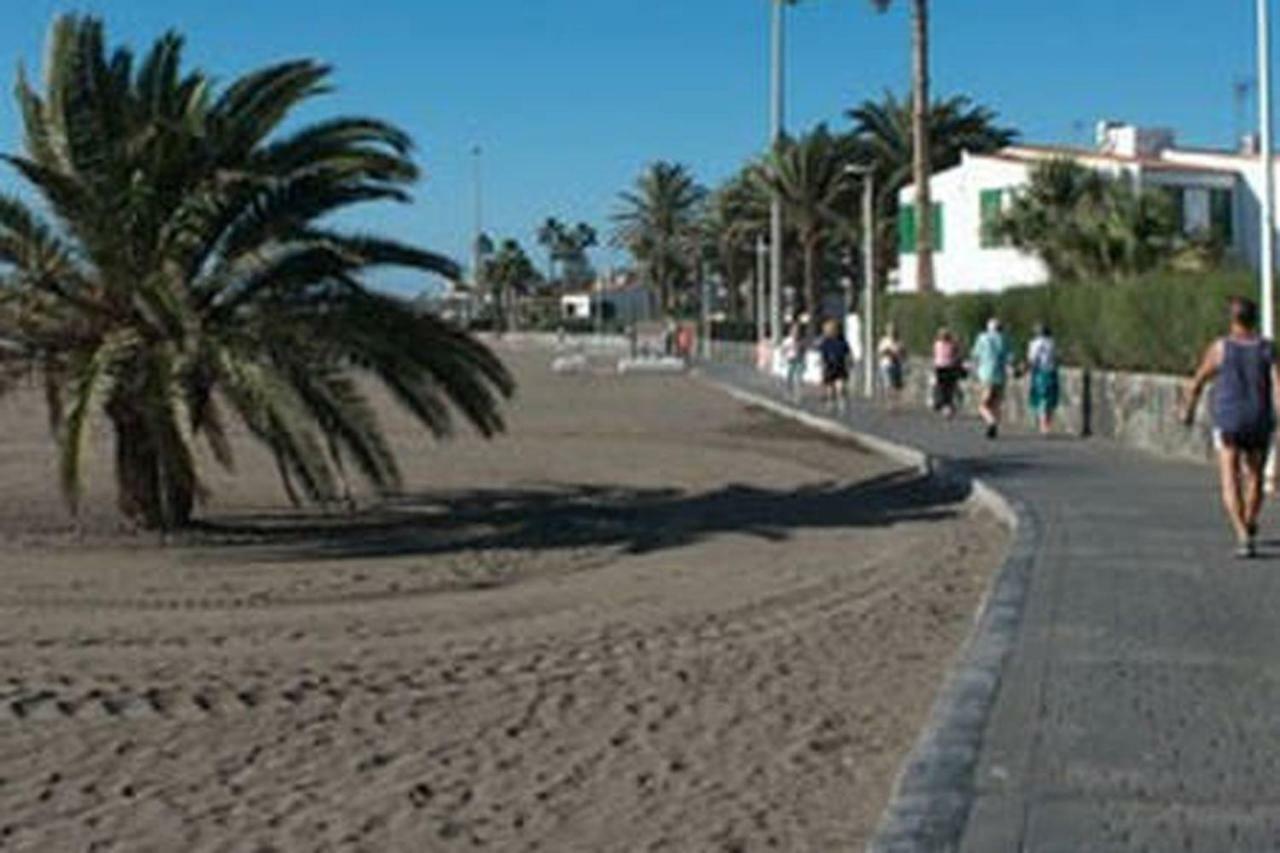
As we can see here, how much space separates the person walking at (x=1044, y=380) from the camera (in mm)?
26797

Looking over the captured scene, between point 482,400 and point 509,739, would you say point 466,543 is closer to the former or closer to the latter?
point 482,400

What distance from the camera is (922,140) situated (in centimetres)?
4438

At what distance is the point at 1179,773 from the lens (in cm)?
Answer: 679

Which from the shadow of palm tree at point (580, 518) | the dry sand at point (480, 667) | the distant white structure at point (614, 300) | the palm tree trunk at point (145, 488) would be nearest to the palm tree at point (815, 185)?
the shadow of palm tree at point (580, 518)

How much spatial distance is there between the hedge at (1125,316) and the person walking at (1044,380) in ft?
3.30

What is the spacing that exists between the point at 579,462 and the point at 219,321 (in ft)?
30.0

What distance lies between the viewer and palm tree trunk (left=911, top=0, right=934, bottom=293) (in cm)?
4469

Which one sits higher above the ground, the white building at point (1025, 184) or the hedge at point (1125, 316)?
the white building at point (1025, 184)

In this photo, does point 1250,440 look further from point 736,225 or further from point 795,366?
point 736,225

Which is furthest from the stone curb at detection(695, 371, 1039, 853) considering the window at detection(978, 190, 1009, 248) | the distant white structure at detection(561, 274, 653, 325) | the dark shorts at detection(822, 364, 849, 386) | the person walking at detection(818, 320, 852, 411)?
the distant white structure at detection(561, 274, 653, 325)

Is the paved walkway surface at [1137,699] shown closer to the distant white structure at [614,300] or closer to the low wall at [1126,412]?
the low wall at [1126,412]

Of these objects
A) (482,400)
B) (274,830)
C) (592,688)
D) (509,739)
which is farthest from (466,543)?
(274,830)

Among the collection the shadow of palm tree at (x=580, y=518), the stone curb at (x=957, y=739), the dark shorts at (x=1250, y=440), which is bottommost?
the shadow of palm tree at (x=580, y=518)

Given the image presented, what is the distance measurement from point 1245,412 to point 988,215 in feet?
156
